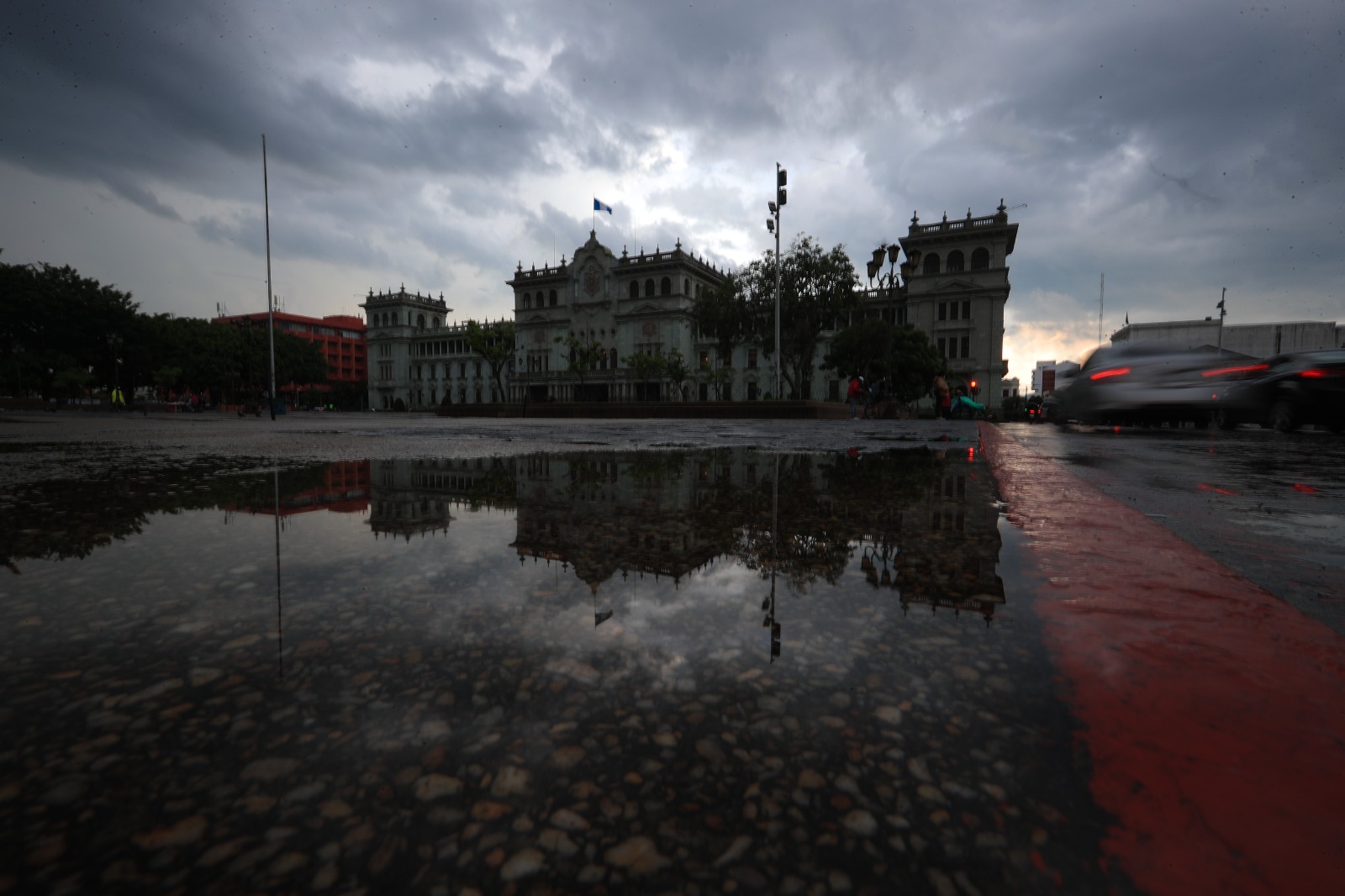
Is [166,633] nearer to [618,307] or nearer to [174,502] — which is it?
[174,502]

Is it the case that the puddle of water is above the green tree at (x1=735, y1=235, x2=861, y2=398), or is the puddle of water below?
below

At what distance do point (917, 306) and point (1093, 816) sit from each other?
58.2 m

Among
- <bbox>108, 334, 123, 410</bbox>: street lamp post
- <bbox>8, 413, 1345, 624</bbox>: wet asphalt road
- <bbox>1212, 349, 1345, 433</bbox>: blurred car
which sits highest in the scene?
<bbox>108, 334, 123, 410</bbox>: street lamp post

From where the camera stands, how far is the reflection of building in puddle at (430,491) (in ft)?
8.75

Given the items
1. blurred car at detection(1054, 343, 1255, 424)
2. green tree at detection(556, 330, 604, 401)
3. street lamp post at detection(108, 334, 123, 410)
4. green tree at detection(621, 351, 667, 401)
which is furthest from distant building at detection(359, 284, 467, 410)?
blurred car at detection(1054, 343, 1255, 424)

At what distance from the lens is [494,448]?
23.7ft

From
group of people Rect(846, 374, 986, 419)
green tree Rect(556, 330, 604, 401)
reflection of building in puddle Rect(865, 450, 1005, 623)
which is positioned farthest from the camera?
green tree Rect(556, 330, 604, 401)

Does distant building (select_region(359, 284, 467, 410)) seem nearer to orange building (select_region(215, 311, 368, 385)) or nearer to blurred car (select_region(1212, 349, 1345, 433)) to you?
orange building (select_region(215, 311, 368, 385))

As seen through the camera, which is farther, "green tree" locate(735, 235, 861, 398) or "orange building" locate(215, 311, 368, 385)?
"orange building" locate(215, 311, 368, 385)

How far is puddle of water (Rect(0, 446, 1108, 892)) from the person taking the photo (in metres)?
0.71

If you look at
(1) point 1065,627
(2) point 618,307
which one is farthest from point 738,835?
(2) point 618,307

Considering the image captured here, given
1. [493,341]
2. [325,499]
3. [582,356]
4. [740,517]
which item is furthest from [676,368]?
[740,517]

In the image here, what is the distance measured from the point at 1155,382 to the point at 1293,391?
2.22 metres

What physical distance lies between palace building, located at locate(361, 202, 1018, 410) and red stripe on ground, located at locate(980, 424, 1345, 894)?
138 feet
